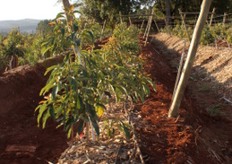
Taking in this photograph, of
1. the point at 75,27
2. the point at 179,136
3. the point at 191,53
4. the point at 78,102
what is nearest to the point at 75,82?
the point at 78,102

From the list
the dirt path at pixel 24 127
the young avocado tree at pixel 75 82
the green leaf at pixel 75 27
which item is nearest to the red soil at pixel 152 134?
the dirt path at pixel 24 127

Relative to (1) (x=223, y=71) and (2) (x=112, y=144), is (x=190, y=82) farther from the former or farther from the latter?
(2) (x=112, y=144)

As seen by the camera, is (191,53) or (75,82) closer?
(75,82)

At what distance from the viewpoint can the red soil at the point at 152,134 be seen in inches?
147

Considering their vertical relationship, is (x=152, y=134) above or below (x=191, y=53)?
below

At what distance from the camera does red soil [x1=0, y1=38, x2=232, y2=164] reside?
3744 millimetres

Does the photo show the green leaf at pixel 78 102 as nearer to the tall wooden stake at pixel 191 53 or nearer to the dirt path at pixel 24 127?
the tall wooden stake at pixel 191 53

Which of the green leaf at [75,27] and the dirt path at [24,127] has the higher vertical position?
the green leaf at [75,27]

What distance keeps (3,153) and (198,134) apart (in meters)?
3.04

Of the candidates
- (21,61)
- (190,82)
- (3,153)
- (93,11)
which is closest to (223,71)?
(190,82)

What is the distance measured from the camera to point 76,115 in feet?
9.74

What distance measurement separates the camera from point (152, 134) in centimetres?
403

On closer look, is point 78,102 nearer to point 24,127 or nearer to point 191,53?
point 191,53

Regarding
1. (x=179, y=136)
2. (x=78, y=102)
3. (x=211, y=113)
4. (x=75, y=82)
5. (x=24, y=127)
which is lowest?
(x=24, y=127)
